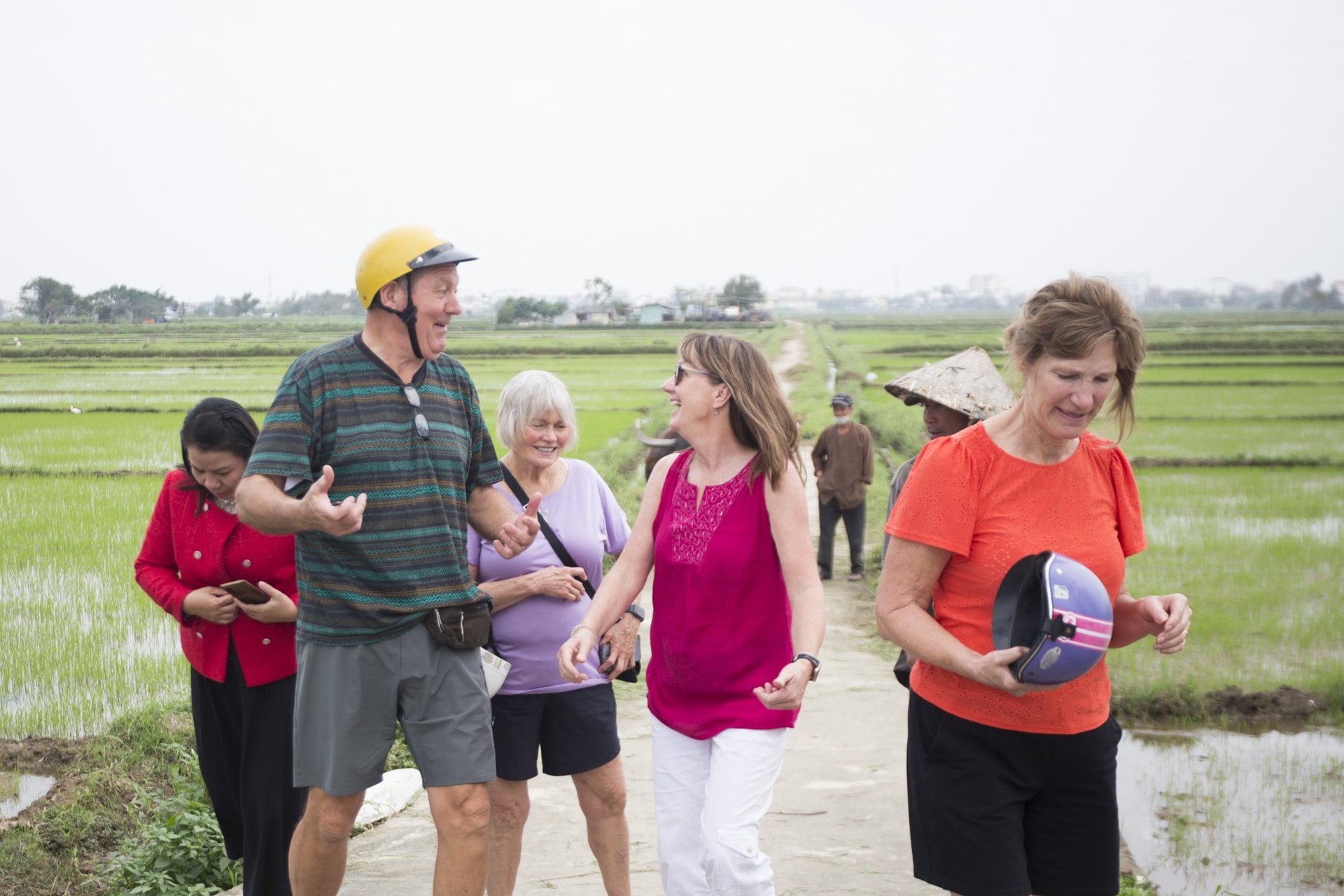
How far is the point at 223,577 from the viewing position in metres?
3.51

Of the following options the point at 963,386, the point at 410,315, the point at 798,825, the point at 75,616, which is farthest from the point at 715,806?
the point at 75,616

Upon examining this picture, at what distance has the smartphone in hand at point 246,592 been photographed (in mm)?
3371

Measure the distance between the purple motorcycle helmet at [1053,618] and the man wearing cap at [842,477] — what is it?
7900 millimetres

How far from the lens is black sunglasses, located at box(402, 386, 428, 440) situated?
3070 millimetres

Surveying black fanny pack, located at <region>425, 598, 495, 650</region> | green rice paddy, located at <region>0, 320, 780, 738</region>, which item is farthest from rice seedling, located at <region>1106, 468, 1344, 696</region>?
green rice paddy, located at <region>0, 320, 780, 738</region>

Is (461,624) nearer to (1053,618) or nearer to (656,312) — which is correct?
(1053,618)

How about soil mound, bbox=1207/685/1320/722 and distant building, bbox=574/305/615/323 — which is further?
distant building, bbox=574/305/615/323

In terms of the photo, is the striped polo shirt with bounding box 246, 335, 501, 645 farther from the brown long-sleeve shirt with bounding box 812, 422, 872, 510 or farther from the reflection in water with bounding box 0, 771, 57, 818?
the brown long-sleeve shirt with bounding box 812, 422, 872, 510

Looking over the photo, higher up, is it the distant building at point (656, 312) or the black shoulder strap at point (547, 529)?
the distant building at point (656, 312)

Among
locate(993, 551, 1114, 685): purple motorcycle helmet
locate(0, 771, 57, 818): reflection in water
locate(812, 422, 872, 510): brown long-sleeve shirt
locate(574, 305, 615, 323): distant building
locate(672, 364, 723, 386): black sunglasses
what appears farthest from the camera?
locate(574, 305, 615, 323): distant building

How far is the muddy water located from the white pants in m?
2.89

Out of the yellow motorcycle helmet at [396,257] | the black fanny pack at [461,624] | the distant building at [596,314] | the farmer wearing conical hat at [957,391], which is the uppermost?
the distant building at [596,314]

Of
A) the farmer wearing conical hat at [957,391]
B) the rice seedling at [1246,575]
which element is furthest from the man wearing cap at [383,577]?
the rice seedling at [1246,575]

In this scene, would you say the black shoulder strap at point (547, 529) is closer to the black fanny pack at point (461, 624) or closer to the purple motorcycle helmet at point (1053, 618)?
the black fanny pack at point (461, 624)
